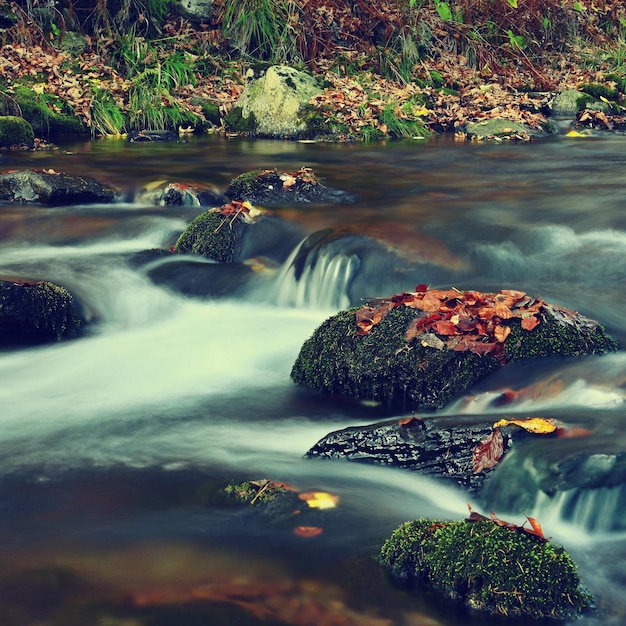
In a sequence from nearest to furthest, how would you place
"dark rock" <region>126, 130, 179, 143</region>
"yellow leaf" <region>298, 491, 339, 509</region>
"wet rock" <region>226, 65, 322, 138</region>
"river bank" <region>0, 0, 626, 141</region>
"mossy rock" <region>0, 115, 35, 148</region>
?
"yellow leaf" <region>298, 491, 339, 509</region> < "mossy rock" <region>0, 115, 35, 148</region> < "dark rock" <region>126, 130, 179, 143</region> < "wet rock" <region>226, 65, 322, 138</region> < "river bank" <region>0, 0, 626, 141</region>

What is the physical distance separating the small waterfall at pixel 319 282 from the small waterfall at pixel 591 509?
3653 millimetres

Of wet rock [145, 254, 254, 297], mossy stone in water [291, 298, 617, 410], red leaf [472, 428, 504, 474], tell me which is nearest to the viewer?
red leaf [472, 428, 504, 474]

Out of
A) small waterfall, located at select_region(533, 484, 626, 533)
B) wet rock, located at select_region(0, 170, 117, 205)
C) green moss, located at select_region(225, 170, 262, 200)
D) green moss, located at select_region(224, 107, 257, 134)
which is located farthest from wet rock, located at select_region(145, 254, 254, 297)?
green moss, located at select_region(224, 107, 257, 134)

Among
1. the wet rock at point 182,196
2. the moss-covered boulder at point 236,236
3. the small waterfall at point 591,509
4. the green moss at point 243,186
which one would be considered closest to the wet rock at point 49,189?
the wet rock at point 182,196

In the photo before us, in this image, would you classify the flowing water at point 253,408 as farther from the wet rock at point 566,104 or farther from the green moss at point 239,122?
the wet rock at point 566,104

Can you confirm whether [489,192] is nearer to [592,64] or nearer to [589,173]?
[589,173]

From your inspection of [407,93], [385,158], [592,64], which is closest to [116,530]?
[385,158]

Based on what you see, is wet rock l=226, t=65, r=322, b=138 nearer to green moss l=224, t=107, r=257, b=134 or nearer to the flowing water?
green moss l=224, t=107, r=257, b=134

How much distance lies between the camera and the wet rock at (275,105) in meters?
15.6

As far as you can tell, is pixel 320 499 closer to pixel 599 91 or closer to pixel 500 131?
pixel 500 131

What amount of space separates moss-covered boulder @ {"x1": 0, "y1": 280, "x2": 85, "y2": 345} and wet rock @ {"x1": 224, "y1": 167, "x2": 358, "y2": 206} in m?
3.20

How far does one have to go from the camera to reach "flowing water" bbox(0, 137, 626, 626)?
12.7 feet

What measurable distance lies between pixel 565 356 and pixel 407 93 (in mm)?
12090

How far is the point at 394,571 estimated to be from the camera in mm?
3951
